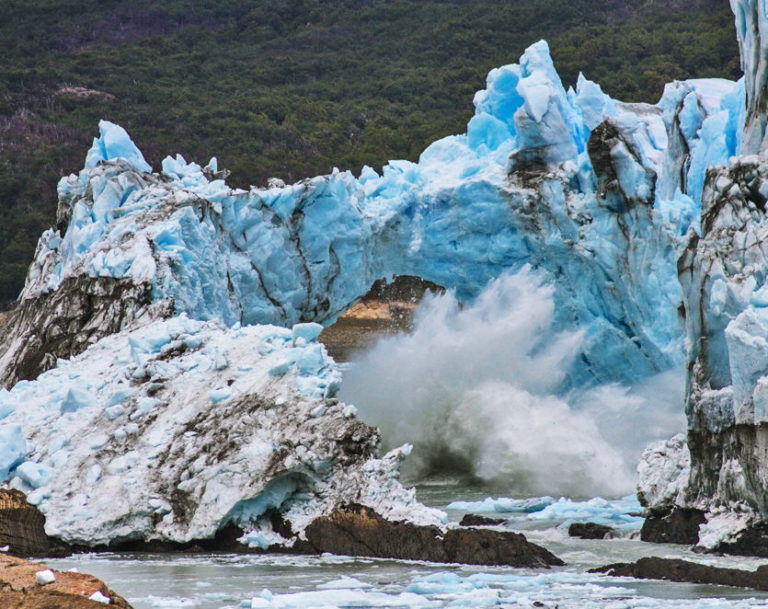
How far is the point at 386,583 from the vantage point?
12.1 m

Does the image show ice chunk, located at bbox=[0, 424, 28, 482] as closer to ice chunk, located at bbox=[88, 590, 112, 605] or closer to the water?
the water

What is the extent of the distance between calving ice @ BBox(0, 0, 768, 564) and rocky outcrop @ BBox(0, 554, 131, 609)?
6762mm

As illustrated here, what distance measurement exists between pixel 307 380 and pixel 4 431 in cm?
366

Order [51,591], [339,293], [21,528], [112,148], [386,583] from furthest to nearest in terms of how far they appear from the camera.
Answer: [112,148]
[339,293]
[21,528]
[386,583]
[51,591]

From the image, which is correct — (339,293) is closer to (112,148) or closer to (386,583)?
(112,148)

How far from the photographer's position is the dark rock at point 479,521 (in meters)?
17.7

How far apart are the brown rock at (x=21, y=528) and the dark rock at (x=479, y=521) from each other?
5753 millimetres

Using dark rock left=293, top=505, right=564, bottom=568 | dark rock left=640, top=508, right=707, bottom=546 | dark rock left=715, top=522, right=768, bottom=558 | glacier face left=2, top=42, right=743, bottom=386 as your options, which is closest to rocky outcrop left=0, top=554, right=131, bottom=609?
dark rock left=293, top=505, right=564, bottom=568

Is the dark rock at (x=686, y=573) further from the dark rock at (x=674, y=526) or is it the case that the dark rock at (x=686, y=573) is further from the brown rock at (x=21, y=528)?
the brown rock at (x=21, y=528)

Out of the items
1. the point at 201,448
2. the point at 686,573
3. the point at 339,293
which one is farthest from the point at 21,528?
the point at 339,293

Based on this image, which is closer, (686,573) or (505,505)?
(686,573)

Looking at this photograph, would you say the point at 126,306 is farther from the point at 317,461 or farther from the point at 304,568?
the point at 304,568

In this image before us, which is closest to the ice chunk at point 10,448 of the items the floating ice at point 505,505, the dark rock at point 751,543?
the floating ice at point 505,505

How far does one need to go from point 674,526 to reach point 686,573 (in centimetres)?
331
